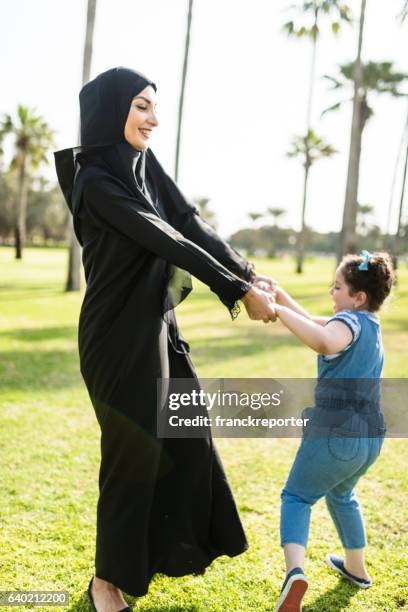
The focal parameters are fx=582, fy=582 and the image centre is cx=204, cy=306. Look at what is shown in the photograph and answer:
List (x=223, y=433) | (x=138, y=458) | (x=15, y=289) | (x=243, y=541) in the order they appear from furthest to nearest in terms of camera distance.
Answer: (x=15, y=289) → (x=223, y=433) → (x=243, y=541) → (x=138, y=458)

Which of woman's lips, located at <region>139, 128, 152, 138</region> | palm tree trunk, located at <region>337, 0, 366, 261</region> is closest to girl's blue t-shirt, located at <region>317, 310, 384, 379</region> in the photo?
woman's lips, located at <region>139, 128, 152, 138</region>

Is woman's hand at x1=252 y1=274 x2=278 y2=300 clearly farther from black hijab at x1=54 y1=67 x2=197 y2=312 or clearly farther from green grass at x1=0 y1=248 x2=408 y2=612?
green grass at x1=0 y1=248 x2=408 y2=612

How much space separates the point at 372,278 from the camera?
2.48 metres

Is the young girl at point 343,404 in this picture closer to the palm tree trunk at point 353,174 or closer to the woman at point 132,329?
the woman at point 132,329

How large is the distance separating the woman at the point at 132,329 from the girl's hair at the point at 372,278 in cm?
43

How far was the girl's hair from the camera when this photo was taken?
247 cm

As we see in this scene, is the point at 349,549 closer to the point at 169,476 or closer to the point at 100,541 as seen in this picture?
the point at 169,476

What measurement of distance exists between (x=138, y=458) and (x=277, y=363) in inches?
251

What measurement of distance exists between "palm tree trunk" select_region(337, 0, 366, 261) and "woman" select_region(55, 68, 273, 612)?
618 inches

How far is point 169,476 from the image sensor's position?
256 centimetres

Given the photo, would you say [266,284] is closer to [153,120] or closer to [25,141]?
[153,120]

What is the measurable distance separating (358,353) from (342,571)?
3.96 feet

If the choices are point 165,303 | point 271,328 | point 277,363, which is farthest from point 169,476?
point 271,328

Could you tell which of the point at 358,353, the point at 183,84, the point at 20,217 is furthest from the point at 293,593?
the point at 20,217
